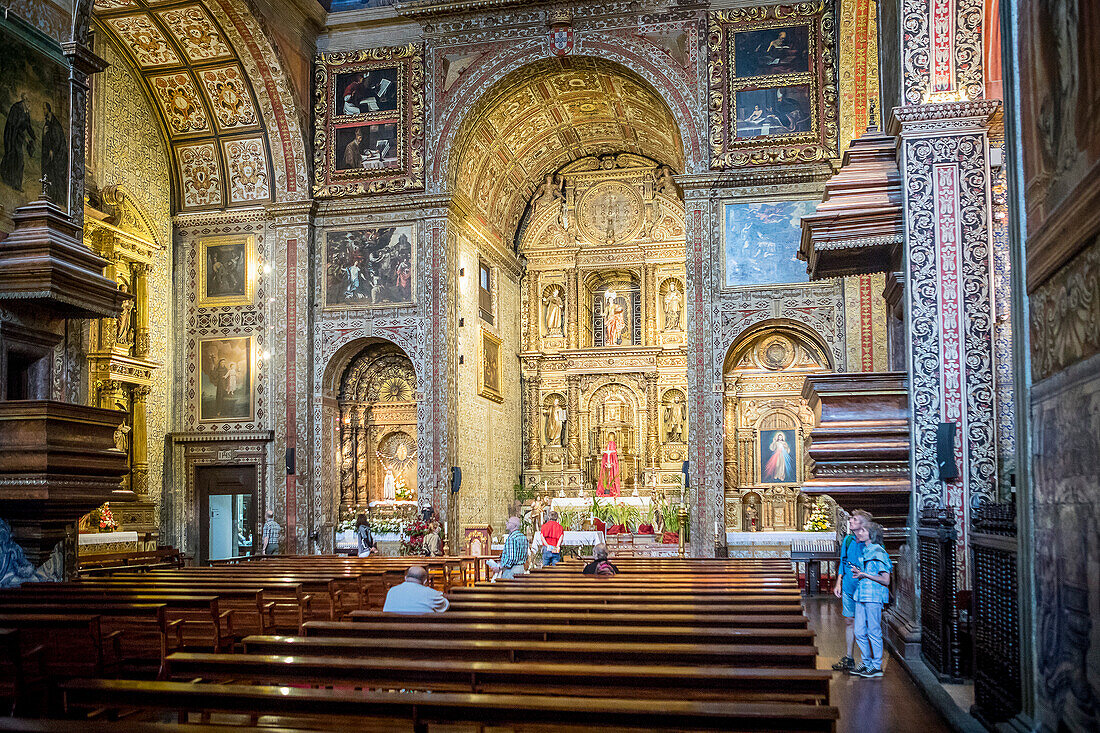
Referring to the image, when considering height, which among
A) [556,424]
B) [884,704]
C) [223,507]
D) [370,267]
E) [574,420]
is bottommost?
[884,704]

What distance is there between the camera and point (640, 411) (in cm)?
2941

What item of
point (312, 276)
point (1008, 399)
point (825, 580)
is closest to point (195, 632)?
point (1008, 399)

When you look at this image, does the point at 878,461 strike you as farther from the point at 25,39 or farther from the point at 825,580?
the point at 25,39

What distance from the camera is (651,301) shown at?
97.1 ft

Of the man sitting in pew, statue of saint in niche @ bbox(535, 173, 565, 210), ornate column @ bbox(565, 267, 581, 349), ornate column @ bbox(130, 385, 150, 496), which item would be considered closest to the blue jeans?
the man sitting in pew

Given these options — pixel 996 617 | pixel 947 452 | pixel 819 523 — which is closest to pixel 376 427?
pixel 819 523

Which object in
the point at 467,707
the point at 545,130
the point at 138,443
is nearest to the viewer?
the point at 467,707

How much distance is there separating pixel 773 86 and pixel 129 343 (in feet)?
50.8

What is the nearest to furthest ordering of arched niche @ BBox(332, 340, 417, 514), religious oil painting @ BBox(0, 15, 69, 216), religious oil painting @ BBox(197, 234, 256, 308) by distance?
religious oil painting @ BBox(0, 15, 69, 216) → religious oil painting @ BBox(197, 234, 256, 308) → arched niche @ BBox(332, 340, 417, 514)

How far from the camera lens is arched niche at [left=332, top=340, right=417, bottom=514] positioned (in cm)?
2453

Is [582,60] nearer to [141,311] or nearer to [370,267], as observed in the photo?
[370,267]

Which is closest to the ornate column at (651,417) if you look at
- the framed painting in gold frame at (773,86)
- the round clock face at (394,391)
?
the round clock face at (394,391)

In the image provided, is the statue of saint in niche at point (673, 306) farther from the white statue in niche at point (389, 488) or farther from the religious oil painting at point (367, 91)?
the religious oil painting at point (367, 91)

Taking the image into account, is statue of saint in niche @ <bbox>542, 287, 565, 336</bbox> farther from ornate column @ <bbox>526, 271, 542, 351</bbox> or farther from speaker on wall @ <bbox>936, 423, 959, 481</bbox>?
speaker on wall @ <bbox>936, 423, 959, 481</bbox>
